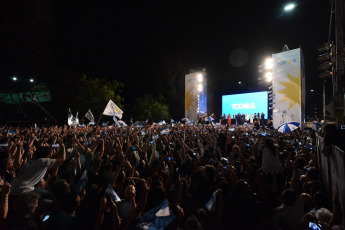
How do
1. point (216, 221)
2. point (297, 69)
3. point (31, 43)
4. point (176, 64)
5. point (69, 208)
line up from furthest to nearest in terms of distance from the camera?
point (176, 64) < point (31, 43) < point (297, 69) < point (216, 221) < point (69, 208)

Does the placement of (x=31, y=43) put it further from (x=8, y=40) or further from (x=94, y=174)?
(x=94, y=174)

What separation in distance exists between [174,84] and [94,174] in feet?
122

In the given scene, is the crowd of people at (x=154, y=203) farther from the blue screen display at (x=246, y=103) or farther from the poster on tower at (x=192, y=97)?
the poster on tower at (x=192, y=97)

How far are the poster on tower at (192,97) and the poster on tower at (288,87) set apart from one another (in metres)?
12.9

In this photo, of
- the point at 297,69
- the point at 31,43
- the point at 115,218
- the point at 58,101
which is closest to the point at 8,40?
the point at 31,43

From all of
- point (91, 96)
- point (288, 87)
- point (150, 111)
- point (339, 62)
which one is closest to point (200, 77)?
point (150, 111)

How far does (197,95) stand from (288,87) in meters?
13.7

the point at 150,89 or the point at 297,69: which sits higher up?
the point at 150,89

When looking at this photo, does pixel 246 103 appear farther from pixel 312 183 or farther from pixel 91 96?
pixel 312 183

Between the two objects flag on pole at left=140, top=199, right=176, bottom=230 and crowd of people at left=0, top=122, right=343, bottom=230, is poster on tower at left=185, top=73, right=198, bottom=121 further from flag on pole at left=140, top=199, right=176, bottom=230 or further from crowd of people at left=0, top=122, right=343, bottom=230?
flag on pole at left=140, top=199, right=176, bottom=230

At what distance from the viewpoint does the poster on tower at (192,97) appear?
28.9m

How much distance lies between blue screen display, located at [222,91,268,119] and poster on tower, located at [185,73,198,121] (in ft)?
14.9

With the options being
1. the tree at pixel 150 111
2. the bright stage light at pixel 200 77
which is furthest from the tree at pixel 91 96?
the bright stage light at pixel 200 77

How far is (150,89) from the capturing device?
1631 inches
